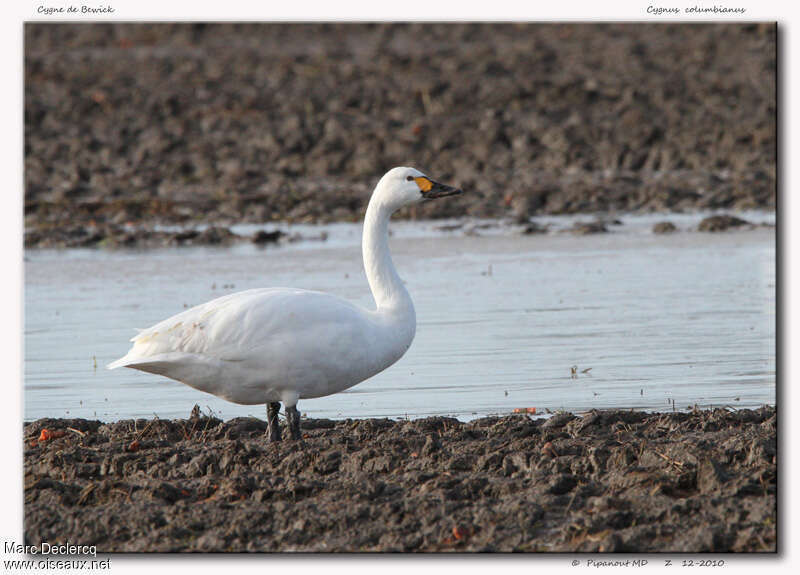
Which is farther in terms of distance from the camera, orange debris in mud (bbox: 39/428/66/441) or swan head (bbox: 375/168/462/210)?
swan head (bbox: 375/168/462/210)

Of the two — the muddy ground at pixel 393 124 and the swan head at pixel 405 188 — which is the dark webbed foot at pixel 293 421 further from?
the muddy ground at pixel 393 124

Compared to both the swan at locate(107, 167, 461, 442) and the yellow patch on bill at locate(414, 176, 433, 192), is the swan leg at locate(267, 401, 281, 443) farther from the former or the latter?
the yellow patch on bill at locate(414, 176, 433, 192)

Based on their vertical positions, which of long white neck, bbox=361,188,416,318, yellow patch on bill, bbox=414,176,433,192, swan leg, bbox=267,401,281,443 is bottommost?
swan leg, bbox=267,401,281,443

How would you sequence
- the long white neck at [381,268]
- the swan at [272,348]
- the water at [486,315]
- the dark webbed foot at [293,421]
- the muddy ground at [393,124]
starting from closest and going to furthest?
the swan at [272,348]
the dark webbed foot at [293,421]
the long white neck at [381,268]
the water at [486,315]
the muddy ground at [393,124]

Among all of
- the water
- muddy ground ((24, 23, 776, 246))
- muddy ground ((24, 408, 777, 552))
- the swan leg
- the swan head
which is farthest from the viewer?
muddy ground ((24, 23, 776, 246))

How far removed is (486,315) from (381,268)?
416cm

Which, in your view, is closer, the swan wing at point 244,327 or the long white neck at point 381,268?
the swan wing at point 244,327

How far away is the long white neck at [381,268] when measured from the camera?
27.5ft

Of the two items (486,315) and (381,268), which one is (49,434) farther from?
(486,315)

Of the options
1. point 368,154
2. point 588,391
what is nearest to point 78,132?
point 368,154

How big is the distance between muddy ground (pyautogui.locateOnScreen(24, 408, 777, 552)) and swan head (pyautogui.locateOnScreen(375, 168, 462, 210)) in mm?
1422

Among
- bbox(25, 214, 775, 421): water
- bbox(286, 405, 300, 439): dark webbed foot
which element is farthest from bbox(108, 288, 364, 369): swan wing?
bbox(25, 214, 775, 421): water

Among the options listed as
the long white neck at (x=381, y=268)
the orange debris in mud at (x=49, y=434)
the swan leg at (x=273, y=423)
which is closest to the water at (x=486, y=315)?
the orange debris in mud at (x=49, y=434)

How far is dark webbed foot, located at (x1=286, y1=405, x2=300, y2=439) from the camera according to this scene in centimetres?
794
